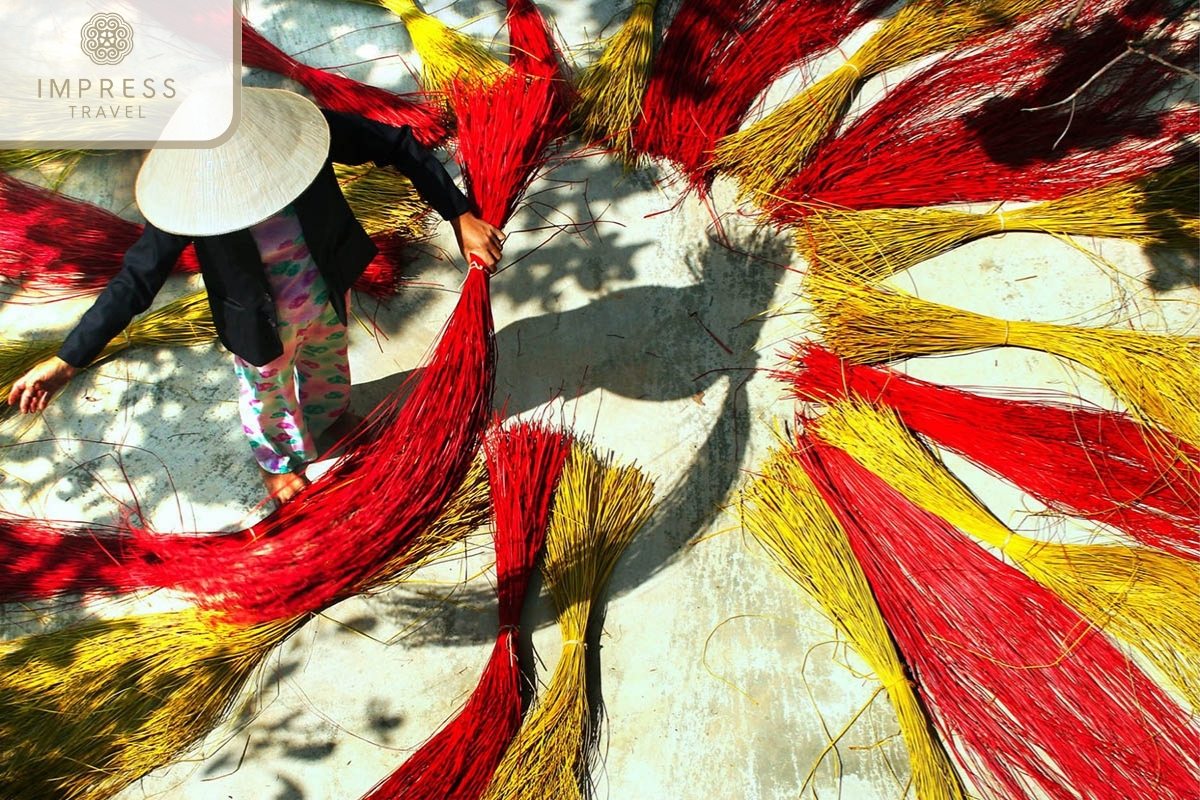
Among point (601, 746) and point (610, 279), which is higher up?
point (610, 279)

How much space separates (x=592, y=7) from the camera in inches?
143

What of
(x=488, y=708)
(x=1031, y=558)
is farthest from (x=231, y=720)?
(x=1031, y=558)

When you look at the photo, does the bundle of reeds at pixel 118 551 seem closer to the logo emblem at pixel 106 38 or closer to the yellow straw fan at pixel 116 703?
the yellow straw fan at pixel 116 703

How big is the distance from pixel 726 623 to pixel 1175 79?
8.00ft

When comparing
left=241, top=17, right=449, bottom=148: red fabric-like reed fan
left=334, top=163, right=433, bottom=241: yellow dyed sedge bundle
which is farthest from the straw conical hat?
left=241, top=17, right=449, bottom=148: red fabric-like reed fan

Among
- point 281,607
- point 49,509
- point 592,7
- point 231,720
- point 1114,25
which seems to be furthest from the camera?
point 592,7

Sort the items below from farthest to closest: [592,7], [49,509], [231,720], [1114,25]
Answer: [592,7], [1114,25], [49,509], [231,720]

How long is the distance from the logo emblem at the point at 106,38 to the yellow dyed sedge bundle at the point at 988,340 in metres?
2.73

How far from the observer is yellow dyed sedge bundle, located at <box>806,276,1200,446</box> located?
2752mm

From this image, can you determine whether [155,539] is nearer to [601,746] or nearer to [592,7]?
[601,746]

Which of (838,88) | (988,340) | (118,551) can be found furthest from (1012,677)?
(118,551)

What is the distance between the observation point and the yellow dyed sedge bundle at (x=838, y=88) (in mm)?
3162

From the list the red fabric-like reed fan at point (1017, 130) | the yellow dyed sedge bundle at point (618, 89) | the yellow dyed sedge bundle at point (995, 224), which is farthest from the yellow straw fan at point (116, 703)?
the red fabric-like reed fan at point (1017, 130)

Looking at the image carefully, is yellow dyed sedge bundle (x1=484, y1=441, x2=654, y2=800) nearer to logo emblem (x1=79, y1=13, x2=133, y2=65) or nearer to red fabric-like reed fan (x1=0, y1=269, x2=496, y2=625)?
red fabric-like reed fan (x1=0, y1=269, x2=496, y2=625)
